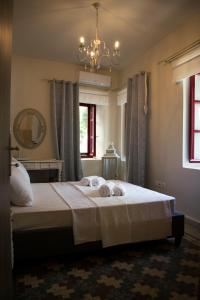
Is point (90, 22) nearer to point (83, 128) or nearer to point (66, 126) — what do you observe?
point (66, 126)

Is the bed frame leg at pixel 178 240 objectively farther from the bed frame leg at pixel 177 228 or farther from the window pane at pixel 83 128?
the window pane at pixel 83 128

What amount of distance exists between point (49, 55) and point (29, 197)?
304 centimetres

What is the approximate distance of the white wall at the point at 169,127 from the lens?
3207 millimetres

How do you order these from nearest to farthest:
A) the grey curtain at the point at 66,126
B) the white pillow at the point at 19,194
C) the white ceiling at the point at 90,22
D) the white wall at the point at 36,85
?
the white pillow at the point at 19,194 < the white ceiling at the point at 90,22 < the white wall at the point at 36,85 < the grey curtain at the point at 66,126

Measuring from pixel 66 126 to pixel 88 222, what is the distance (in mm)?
2640

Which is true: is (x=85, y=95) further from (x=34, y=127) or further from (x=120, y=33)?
(x=120, y=33)

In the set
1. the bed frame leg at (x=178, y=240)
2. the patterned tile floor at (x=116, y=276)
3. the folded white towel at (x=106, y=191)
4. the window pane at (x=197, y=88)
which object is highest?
the window pane at (x=197, y=88)

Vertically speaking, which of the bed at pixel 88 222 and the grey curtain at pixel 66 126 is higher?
the grey curtain at pixel 66 126

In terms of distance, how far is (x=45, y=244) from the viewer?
2.12 metres

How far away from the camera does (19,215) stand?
2.08 m

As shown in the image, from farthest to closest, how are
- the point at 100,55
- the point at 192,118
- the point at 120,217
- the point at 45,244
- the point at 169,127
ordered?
1. the point at 100,55
2. the point at 169,127
3. the point at 192,118
4. the point at 120,217
5. the point at 45,244

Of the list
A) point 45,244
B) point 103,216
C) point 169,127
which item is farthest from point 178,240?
point 169,127

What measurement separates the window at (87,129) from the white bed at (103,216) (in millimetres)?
2426

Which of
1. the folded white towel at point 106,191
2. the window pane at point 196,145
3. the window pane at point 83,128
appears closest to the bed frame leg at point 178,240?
the folded white towel at point 106,191
